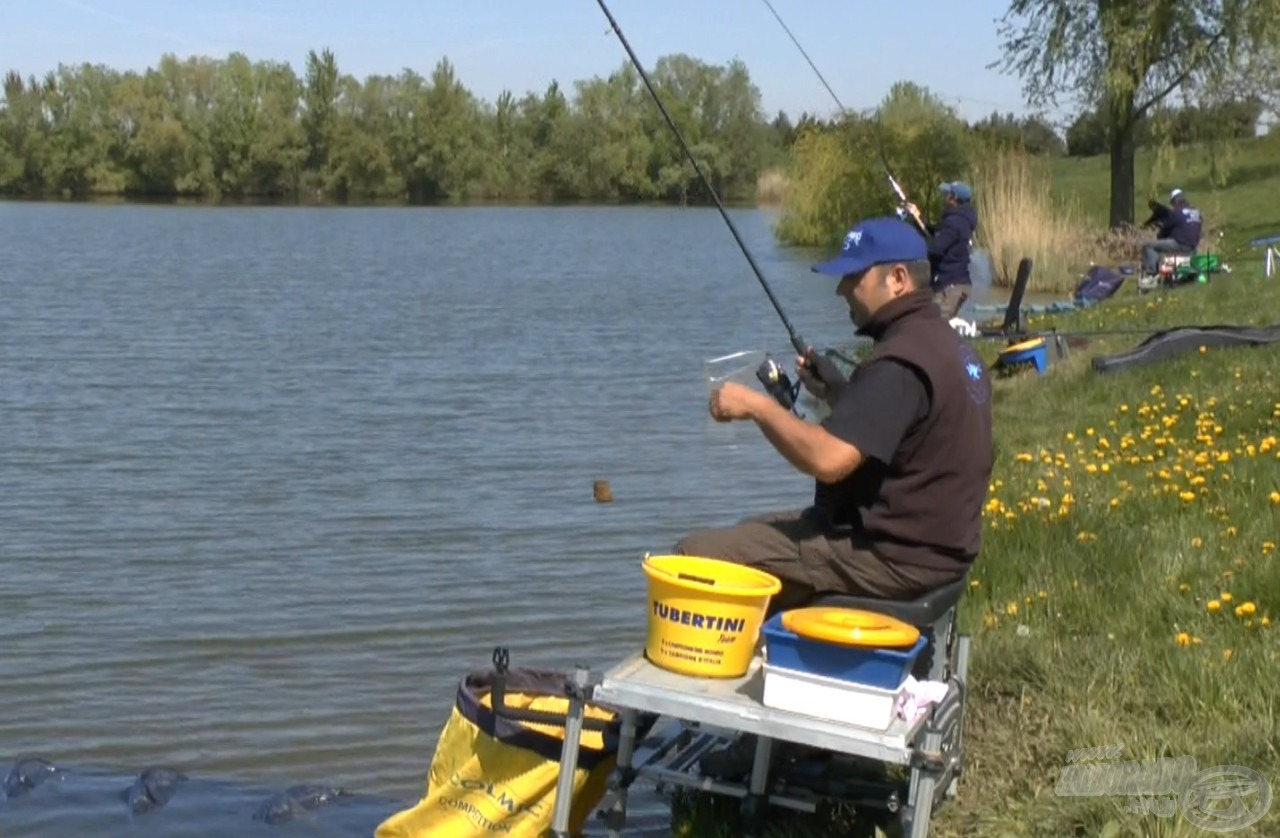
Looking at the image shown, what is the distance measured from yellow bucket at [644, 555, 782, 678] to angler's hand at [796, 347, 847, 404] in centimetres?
104

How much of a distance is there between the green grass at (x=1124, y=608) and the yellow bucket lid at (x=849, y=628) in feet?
2.22

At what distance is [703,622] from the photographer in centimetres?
427

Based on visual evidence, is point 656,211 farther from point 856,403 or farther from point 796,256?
point 856,403

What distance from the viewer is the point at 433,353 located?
20188 millimetres

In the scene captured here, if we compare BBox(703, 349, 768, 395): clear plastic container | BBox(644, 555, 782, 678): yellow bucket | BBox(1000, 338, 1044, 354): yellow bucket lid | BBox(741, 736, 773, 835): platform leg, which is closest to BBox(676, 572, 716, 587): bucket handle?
BBox(644, 555, 782, 678): yellow bucket

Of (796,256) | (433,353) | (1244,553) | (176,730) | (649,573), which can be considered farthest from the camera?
(796,256)

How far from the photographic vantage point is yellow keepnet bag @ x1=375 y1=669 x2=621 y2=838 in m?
4.80

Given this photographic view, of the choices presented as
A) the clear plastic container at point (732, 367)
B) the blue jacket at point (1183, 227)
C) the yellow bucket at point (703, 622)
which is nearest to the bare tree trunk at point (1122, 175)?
the blue jacket at point (1183, 227)

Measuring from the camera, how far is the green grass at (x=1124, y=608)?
15.0 ft

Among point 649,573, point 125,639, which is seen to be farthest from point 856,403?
point 125,639

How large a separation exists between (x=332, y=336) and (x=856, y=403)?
18.1 metres

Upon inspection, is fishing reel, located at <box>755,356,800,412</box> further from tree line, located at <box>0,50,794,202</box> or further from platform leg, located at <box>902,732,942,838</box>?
tree line, located at <box>0,50,794,202</box>

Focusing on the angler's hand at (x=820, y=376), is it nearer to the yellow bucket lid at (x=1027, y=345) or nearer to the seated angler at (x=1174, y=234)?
the yellow bucket lid at (x=1027, y=345)

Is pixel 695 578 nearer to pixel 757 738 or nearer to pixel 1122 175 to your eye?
pixel 757 738
